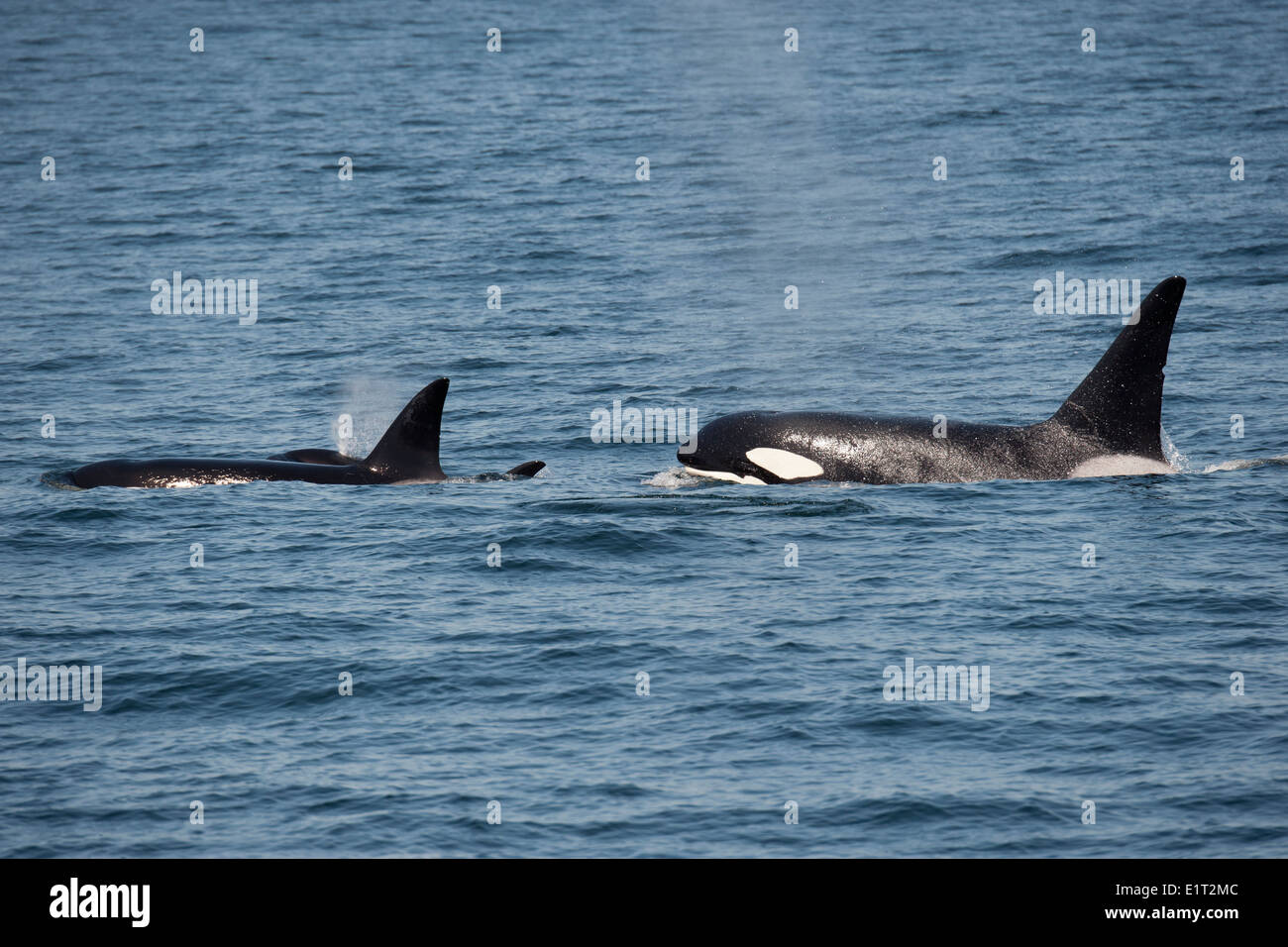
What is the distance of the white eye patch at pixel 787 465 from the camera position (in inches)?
695

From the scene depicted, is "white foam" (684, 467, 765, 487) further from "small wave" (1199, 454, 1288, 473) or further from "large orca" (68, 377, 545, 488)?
"small wave" (1199, 454, 1288, 473)

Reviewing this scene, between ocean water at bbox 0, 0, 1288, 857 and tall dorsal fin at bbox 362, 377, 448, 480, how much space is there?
74 cm

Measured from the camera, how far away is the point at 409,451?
1900 centimetres

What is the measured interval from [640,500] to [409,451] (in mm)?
2976

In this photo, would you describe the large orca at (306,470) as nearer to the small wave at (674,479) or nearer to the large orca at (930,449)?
the small wave at (674,479)

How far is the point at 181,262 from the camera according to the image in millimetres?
35219

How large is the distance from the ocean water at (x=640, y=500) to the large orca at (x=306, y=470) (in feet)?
1.34

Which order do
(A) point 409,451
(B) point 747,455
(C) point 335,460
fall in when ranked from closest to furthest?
(B) point 747,455 < (A) point 409,451 < (C) point 335,460

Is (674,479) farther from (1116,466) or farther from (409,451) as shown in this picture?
(1116,466)

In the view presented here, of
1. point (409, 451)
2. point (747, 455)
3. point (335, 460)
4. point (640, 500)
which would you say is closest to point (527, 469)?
point (409, 451)

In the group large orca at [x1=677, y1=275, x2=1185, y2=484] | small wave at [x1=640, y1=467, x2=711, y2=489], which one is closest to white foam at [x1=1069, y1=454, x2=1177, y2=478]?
large orca at [x1=677, y1=275, x2=1185, y2=484]

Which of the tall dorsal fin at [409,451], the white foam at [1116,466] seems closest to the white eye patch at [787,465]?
the white foam at [1116,466]

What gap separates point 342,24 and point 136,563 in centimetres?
5805
